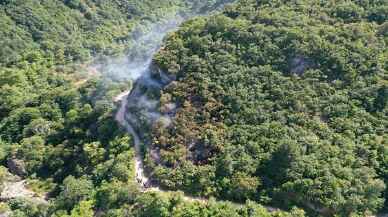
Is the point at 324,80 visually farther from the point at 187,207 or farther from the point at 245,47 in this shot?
the point at 187,207

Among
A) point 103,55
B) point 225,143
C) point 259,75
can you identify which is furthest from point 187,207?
point 103,55

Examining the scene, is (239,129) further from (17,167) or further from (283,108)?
(17,167)

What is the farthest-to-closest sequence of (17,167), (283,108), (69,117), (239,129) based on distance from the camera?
(69,117), (17,167), (283,108), (239,129)

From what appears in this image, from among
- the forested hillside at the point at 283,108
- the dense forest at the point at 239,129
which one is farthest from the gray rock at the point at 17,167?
the forested hillside at the point at 283,108

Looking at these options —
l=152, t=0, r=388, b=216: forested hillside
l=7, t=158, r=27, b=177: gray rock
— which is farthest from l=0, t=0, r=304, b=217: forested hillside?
l=152, t=0, r=388, b=216: forested hillside

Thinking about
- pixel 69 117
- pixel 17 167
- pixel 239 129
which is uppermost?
pixel 239 129

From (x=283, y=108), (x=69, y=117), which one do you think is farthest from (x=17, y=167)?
(x=283, y=108)
